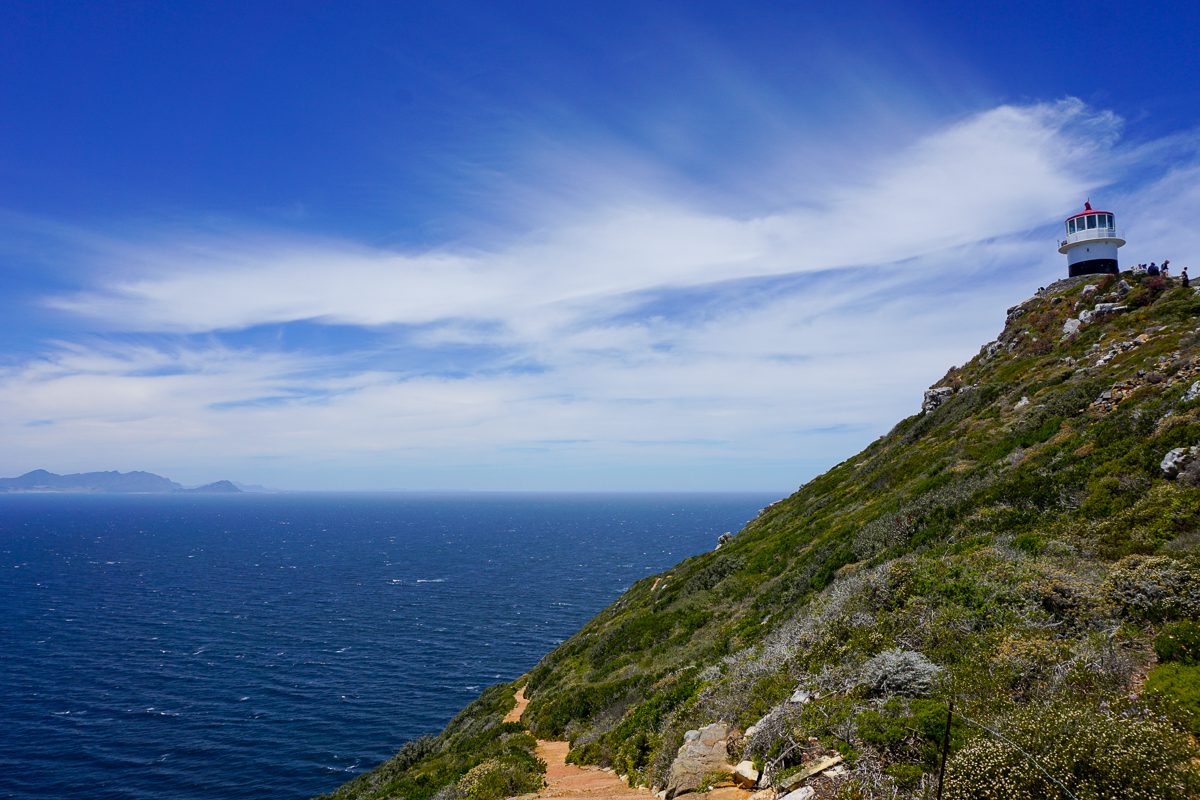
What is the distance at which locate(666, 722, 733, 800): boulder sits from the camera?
1102 cm

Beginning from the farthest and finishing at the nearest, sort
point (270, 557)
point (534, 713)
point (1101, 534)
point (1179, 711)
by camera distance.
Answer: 1. point (270, 557)
2. point (534, 713)
3. point (1101, 534)
4. point (1179, 711)

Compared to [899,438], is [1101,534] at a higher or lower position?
lower

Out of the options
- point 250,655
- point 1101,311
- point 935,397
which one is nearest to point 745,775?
point 1101,311

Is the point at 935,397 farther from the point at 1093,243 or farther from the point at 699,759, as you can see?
the point at 699,759

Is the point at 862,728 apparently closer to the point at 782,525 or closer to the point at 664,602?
the point at 664,602

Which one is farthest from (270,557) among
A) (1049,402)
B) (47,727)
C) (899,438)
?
(1049,402)

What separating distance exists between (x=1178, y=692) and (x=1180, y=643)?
5.39 ft

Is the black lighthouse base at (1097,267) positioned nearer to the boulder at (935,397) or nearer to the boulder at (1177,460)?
the boulder at (935,397)

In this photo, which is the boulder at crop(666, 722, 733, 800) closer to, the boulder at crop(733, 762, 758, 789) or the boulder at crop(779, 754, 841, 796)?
the boulder at crop(733, 762, 758, 789)

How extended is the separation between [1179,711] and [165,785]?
49.0m

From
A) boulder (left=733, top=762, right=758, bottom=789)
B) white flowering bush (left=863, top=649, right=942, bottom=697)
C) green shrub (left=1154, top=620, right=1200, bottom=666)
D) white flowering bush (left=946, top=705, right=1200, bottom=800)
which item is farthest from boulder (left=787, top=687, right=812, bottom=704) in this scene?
green shrub (left=1154, top=620, right=1200, bottom=666)

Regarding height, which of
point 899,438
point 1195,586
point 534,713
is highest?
point 899,438

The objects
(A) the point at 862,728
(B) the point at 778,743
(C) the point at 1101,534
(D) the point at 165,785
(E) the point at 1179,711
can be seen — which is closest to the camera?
(E) the point at 1179,711

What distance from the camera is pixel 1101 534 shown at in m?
14.0
